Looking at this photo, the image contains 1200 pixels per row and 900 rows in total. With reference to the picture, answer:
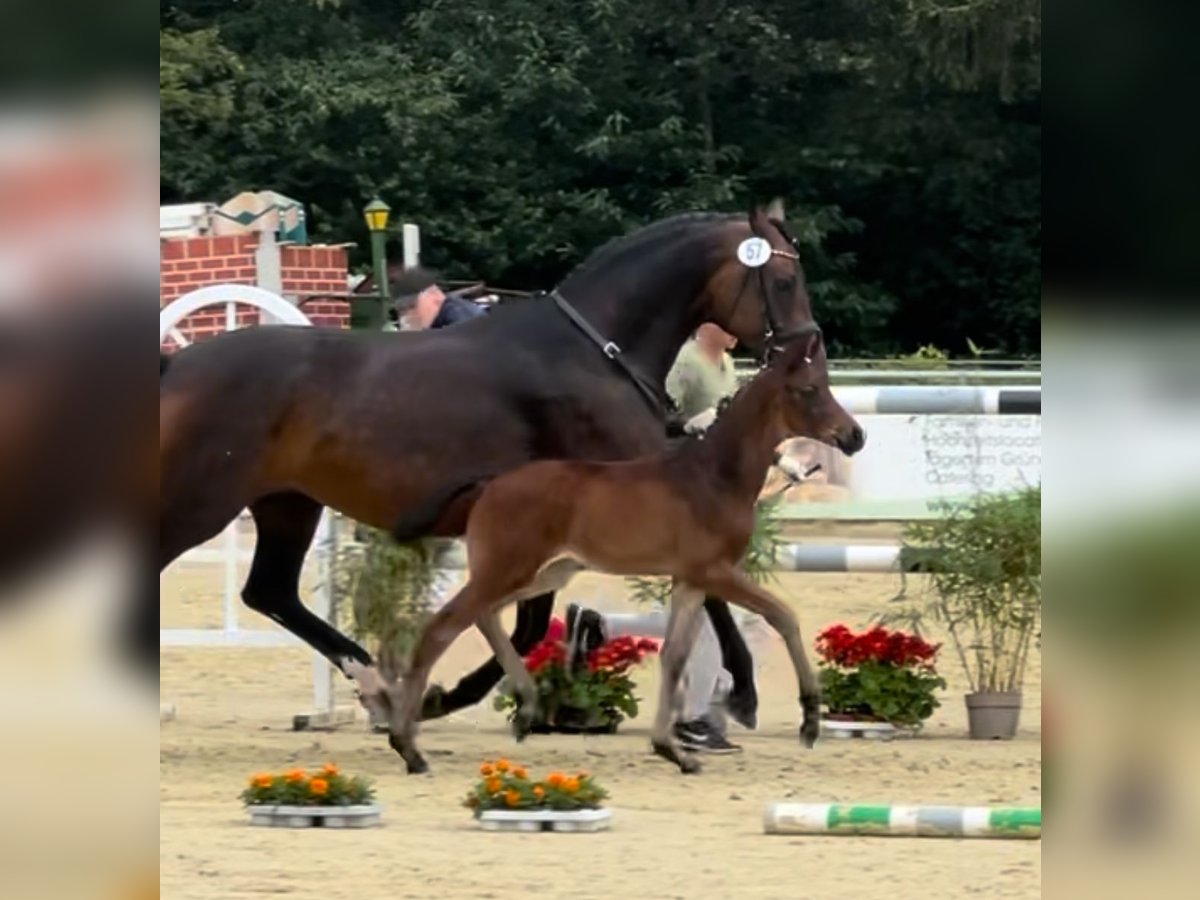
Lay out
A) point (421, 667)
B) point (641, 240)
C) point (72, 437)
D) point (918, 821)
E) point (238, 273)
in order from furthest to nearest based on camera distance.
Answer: point (238, 273) → point (641, 240) → point (421, 667) → point (918, 821) → point (72, 437)

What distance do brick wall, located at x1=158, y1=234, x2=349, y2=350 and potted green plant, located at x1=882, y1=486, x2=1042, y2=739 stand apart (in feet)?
22.8

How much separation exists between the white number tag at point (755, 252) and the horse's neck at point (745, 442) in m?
0.47

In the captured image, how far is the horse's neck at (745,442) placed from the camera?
24.2 ft

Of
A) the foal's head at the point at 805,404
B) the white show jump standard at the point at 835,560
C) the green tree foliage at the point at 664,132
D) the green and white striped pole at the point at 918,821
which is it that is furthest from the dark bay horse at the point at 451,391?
the green tree foliage at the point at 664,132

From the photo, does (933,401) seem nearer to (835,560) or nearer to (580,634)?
(835,560)

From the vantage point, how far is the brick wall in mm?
16719

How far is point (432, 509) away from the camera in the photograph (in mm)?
7574

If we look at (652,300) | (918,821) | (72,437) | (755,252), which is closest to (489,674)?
(652,300)

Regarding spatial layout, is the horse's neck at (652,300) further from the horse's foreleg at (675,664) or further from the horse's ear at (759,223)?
the horse's foreleg at (675,664)

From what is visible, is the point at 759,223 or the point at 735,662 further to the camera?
the point at 735,662

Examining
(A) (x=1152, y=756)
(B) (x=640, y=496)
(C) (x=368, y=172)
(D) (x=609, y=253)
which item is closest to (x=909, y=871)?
(B) (x=640, y=496)

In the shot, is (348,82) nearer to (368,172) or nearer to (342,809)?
(368,172)

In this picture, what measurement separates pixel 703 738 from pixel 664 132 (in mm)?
20890

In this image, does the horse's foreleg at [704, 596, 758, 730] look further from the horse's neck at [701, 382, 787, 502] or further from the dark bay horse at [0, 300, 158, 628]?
the dark bay horse at [0, 300, 158, 628]
